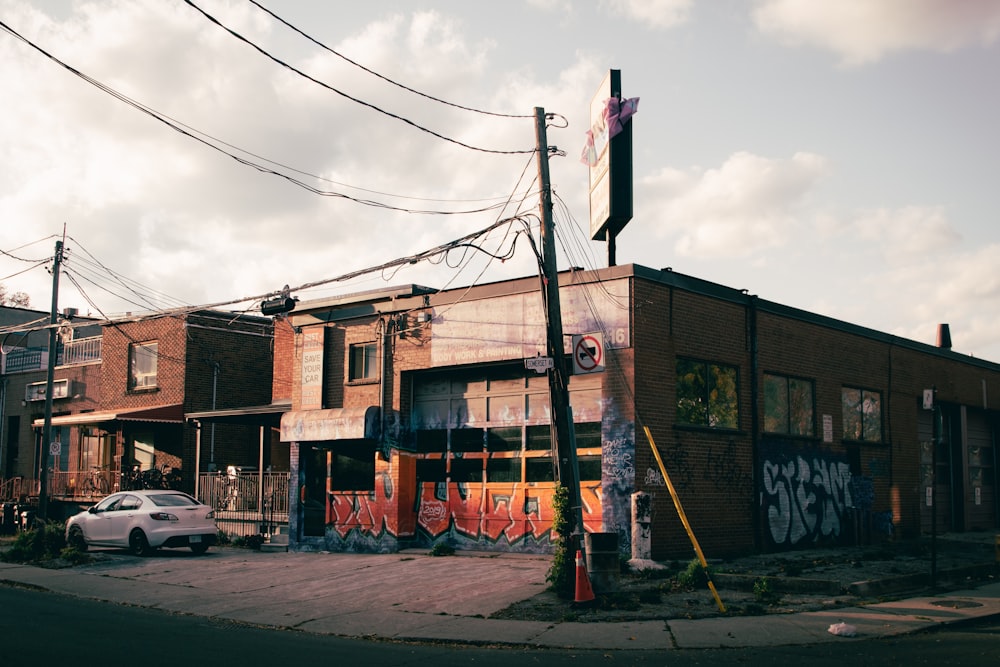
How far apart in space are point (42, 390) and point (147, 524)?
18.4m

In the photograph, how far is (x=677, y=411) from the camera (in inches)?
719

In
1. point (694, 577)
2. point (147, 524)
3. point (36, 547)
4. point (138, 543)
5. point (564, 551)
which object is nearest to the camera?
point (564, 551)

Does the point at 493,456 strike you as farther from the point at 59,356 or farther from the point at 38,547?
the point at 59,356

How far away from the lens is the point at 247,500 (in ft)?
82.9

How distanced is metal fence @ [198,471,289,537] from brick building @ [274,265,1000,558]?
1.42 meters

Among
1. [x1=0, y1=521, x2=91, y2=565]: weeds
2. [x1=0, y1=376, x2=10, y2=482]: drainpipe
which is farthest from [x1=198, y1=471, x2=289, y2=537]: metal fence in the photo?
[x1=0, y1=376, x2=10, y2=482]: drainpipe

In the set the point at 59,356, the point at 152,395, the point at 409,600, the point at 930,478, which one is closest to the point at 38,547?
the point at 152,395

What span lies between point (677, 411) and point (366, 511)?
7.87 meters

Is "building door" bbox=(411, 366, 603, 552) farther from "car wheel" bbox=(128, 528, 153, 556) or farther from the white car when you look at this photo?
"car wheel" bbox=(128, 528, 153, 556)

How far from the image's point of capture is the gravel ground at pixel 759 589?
41.9ft

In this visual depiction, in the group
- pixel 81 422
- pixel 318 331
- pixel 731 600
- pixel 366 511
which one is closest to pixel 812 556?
pixel 731 600

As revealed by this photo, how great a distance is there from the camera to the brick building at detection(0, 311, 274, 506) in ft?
97.5

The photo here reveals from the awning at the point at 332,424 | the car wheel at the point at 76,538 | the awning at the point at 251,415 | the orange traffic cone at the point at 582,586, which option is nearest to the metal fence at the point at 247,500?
the awning at the point at 251,415

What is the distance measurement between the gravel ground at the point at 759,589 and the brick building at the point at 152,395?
17.4 m
